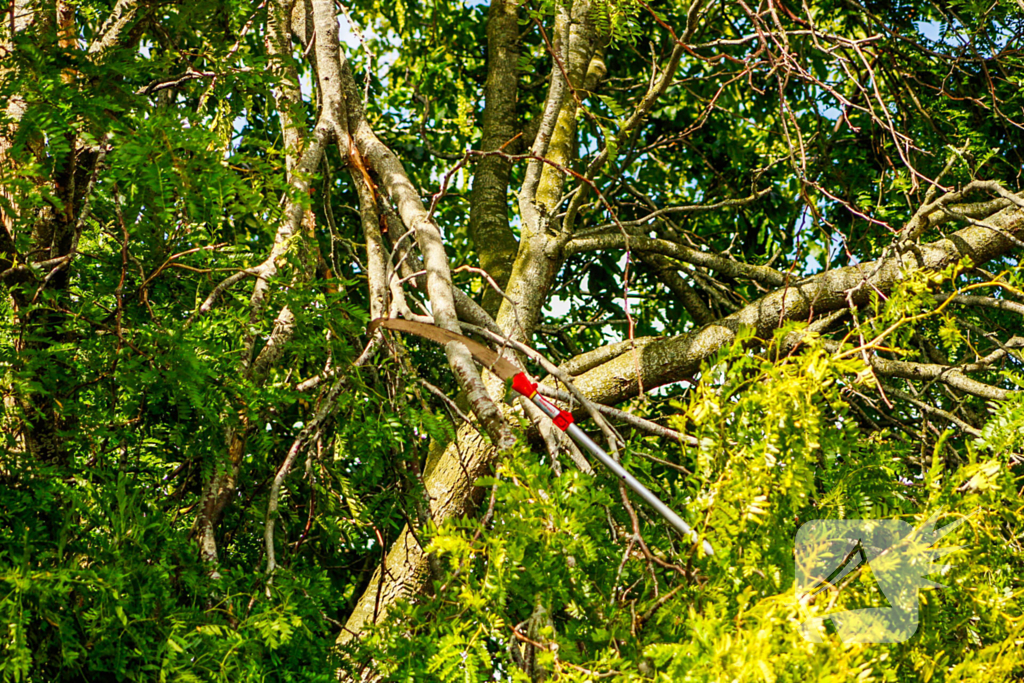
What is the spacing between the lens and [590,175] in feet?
10.4

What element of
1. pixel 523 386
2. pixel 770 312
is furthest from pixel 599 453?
pixel 770 312

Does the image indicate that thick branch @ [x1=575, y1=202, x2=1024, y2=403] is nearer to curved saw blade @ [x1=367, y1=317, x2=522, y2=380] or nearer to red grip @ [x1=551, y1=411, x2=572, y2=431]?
curved saw blade @ [x1=367, y1=317, x2=522, y2=380]

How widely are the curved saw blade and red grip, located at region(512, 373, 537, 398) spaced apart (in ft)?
0.09

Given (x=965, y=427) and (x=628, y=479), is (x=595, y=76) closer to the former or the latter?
(x=965, y=427)

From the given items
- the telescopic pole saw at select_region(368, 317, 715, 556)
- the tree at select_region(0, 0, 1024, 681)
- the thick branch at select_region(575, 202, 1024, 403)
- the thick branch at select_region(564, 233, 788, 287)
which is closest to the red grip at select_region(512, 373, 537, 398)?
the telescopic pole saw at select_region(368, 317, 715, 556)

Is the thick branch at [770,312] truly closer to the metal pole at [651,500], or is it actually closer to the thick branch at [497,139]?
the thick branch at [497,139]

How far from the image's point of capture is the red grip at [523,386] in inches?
64.6

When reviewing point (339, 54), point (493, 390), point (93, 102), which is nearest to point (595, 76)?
point (339, 54)

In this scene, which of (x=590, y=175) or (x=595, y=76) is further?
(x=595, y=76)

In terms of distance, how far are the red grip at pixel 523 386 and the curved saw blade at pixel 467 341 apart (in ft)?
0.09

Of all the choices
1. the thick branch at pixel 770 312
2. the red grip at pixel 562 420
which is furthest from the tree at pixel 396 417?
the red grip at pixel 562 420

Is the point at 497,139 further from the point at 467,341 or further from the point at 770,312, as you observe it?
the point at 467,341

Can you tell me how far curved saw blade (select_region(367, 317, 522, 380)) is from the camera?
5.81ft

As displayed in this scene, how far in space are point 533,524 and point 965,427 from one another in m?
2.22
